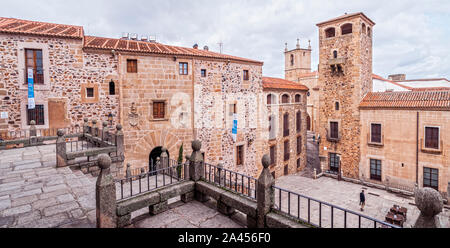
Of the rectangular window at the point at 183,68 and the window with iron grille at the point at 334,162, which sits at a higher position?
the rectangular window at the point at 183,68

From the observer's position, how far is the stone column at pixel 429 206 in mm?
2824

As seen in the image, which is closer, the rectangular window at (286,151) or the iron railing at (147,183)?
the iron railing at (147,183)

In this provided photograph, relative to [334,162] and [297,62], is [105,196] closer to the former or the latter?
[334,162]

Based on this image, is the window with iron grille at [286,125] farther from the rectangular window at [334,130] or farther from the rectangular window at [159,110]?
the rectangular window at [159,110]

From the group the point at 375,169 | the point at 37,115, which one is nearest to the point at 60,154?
the point at 37,115

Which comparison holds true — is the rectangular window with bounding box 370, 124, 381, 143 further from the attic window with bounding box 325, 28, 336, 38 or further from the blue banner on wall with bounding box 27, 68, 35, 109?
the blue banner on wall with bounding box 27, 68, 35, 109

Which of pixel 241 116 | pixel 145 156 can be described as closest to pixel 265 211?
pixel 145 156

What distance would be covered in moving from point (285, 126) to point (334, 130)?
4.40 m

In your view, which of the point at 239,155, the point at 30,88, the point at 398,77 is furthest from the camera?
the point at 398,77

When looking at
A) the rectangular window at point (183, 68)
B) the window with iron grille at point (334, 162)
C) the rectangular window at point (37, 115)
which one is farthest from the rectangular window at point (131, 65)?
the window with iron grille at point (334, 162)

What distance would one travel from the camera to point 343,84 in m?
21.1

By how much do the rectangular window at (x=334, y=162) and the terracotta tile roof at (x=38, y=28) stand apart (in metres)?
21.4

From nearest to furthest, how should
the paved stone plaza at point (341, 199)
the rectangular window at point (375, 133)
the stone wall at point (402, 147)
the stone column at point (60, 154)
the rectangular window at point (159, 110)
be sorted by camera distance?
the stone column at point (60, 154), the paved stone plaza at point (341, 199), the rectangular window at point (159, 110), the stone wall at point (402, 147), the rectangular window at point (375, 133)

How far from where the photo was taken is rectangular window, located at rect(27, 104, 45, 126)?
1258 centimetres
